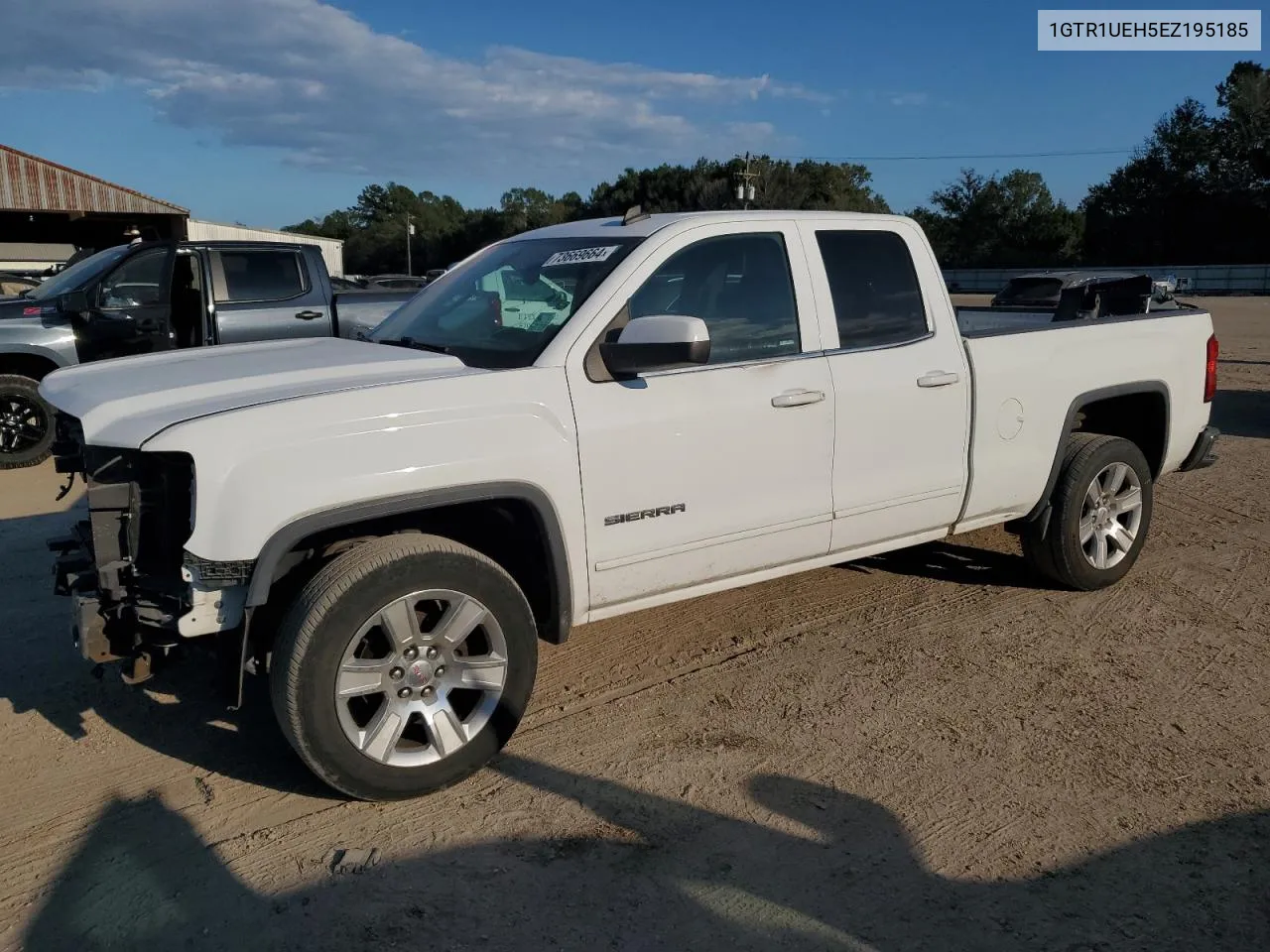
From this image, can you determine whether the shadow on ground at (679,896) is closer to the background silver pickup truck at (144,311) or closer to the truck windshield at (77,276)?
the background silver pickup truck at (144,311)

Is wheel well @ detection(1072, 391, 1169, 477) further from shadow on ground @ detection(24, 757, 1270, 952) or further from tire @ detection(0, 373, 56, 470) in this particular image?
tire @ detection(0, 373, 56, 470)

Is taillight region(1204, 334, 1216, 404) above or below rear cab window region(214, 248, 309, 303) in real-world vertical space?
below

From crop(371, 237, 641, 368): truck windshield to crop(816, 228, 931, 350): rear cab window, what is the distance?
3.15 ft

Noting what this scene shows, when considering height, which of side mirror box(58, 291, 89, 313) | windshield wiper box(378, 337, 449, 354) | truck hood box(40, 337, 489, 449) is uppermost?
side mirror box(58, 291, 89, 313)

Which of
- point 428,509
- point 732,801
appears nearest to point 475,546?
point 428,509

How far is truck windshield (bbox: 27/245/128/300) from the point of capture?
348 inches

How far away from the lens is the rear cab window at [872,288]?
440 centimetres

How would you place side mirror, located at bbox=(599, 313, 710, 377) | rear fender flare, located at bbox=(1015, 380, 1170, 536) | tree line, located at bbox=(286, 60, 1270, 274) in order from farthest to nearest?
1. tree line, located at bbox=(286, 60, 1270, 274)
2. rear fender flare, located at bbox=(1015, 380, 1170, 536)
3. side mirror, located at bbox=(599, 313, 710, 377)

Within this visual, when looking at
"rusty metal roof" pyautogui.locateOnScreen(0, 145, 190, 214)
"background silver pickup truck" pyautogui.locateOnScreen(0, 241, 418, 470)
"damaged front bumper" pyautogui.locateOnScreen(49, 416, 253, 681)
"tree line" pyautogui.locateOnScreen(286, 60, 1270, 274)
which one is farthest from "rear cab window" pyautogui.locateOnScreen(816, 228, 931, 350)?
"tree line" pyautogui.locateOnScreen(286, 60, 1270, 274)

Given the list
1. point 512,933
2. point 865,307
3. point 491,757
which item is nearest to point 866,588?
point 865,307

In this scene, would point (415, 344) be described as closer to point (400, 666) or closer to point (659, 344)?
point (659, 344)

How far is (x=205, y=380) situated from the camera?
350 centimetres

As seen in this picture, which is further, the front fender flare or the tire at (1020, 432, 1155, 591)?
the tire at (1020, 432, 1155, 591)

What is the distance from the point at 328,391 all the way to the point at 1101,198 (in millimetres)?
67405
